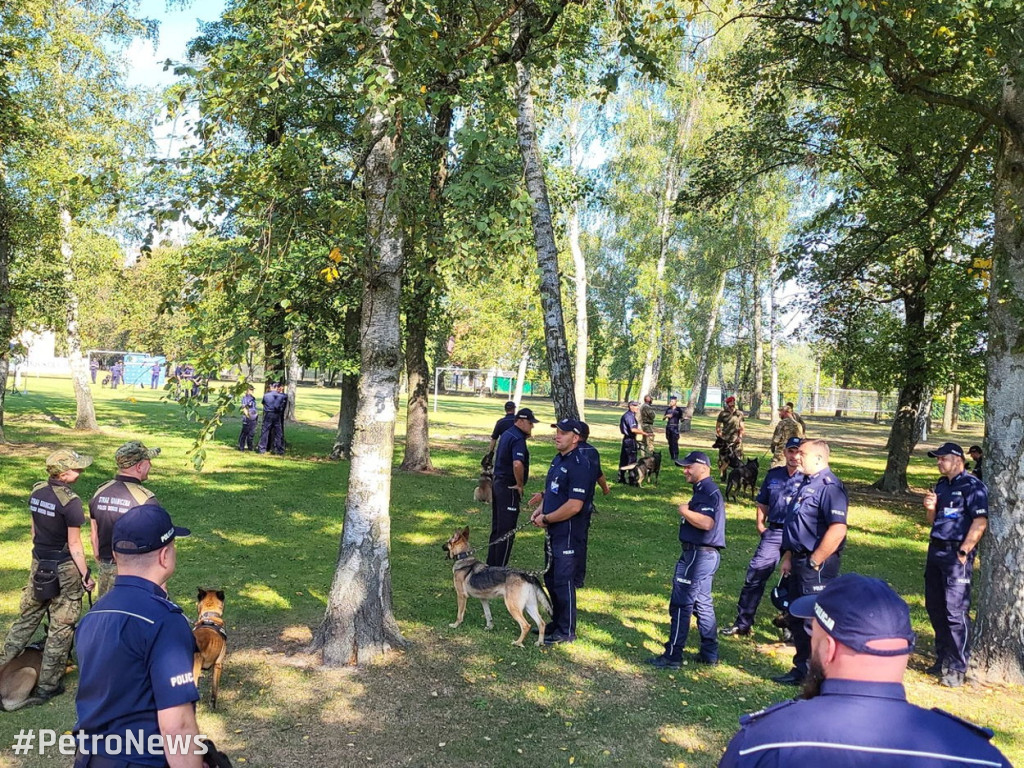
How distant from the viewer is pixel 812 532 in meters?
6.63

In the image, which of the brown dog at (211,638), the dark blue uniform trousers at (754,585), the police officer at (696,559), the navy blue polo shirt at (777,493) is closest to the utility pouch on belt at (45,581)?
the brown dog at (211,638)

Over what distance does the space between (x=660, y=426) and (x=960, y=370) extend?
919 inches

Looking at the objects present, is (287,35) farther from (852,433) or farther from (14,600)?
(852,433)

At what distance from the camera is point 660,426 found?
3956 centimetres

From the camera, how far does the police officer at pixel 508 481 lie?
9.27 m

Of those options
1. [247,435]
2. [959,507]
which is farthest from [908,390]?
[247,435]

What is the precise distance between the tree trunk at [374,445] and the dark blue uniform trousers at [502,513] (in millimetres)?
2758

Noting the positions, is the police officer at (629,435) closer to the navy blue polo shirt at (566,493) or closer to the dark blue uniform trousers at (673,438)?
the dark blue uniform trousers at (673,438)

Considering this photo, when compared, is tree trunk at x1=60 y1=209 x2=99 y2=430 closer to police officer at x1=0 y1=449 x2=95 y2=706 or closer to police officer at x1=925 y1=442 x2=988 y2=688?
police officer at x1=0 y1=449 x2=95 y2=706

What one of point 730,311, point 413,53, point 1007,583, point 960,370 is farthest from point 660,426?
point 413,53

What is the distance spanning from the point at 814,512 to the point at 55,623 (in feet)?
21.0

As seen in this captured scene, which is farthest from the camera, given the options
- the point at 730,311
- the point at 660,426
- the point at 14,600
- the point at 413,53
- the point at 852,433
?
the point at 730,311

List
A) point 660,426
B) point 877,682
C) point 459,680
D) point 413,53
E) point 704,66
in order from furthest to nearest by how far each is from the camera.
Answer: point 660,426 < point 704,66 < point 459,680 < point 413,53 < point 877,682

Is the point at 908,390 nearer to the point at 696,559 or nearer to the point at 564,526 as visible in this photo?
the point at 696,559
